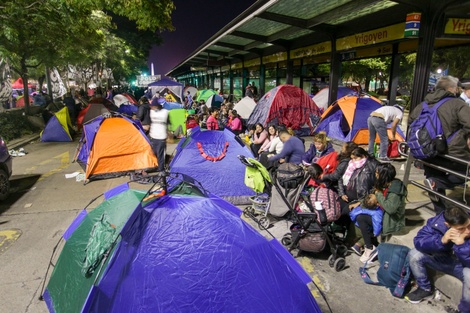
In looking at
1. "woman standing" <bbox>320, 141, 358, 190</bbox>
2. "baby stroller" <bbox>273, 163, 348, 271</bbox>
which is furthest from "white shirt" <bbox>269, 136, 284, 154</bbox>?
"baby stroller" <bbox>273, 163, 348, 271</bbox>

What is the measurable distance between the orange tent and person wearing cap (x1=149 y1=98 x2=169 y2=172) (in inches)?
12.1

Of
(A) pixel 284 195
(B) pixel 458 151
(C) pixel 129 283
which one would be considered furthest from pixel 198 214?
(B) pixel 458 151

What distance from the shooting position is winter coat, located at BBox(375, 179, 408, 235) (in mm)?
3980

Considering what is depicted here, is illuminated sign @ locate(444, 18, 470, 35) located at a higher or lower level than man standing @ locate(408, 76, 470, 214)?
higher

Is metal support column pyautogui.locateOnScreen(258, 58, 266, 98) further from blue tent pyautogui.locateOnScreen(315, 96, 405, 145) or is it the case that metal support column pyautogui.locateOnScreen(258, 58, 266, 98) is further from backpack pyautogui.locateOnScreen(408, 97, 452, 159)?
backpack pyautogui.locateOnScreen(408, 97, 452, 159)

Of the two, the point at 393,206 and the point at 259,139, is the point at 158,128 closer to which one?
the point at 259,139

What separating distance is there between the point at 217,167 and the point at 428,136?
3618 millimetres

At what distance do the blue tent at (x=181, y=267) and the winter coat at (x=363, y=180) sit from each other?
2.24m

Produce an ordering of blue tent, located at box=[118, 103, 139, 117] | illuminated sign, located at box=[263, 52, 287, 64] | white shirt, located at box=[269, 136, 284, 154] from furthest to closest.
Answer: blue tent, located at box=[118, 103, 139, 117]
illuminated sign, located at box=[263, 52, 287, 64]
white shirt, located at box=[269, 136, 284, 154]

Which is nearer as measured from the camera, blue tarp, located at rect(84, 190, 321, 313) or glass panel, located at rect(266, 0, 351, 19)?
blue tarp, located at rect(84, 190, 321, 313)

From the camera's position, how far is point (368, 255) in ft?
13.9

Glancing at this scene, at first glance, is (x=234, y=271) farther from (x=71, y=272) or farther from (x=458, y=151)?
(x=458, y=151)

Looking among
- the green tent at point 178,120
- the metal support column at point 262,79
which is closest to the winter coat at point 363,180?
the green tent at point 178,120

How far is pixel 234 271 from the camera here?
2730 mm
